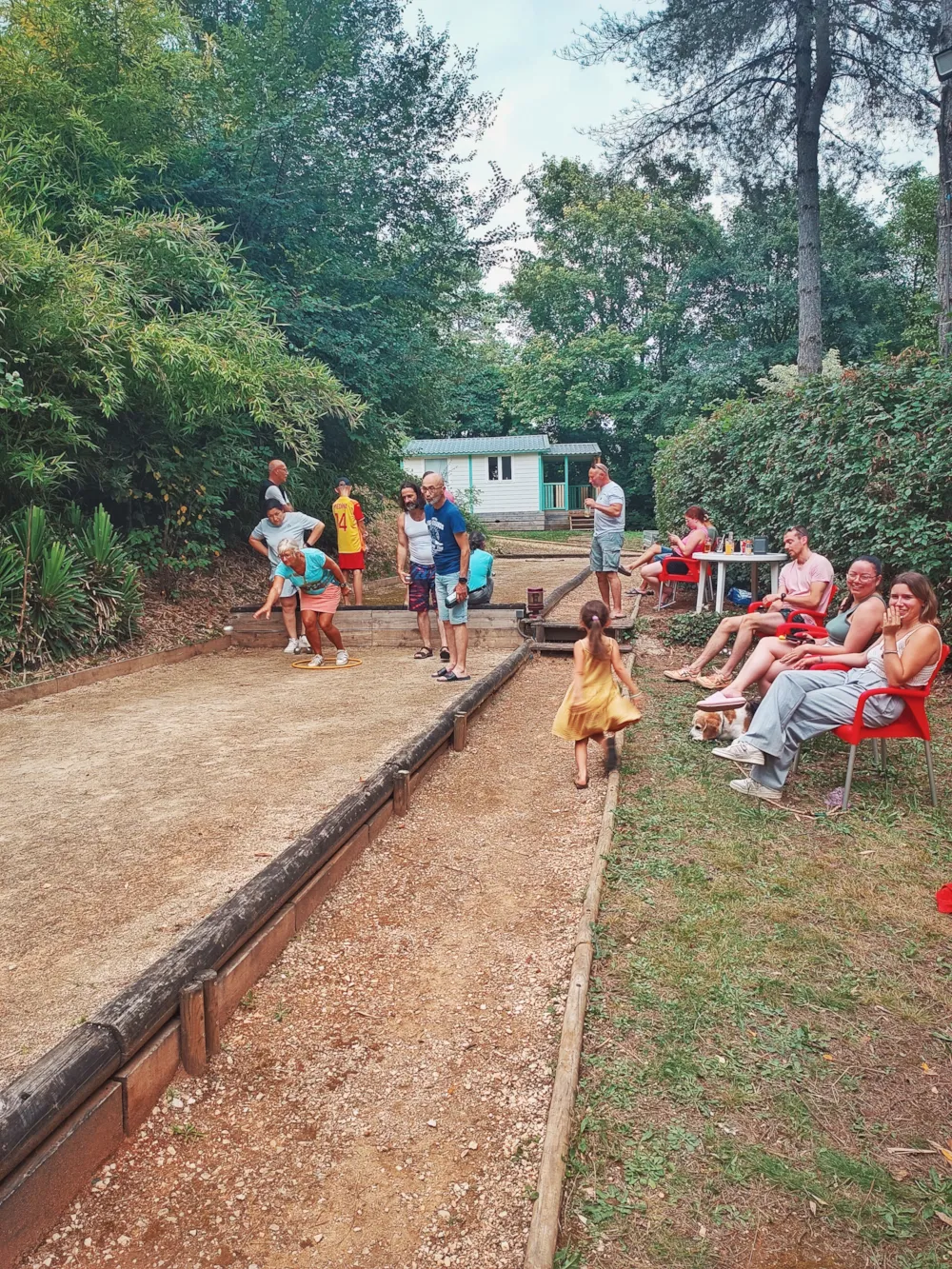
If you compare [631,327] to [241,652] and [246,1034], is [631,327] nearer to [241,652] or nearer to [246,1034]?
[241,652]

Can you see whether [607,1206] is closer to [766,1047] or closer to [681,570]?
[766,1047]

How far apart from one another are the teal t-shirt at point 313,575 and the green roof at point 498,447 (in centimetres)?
2185

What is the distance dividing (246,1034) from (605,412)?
31842 millimetres

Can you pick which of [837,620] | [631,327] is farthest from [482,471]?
[837,620]

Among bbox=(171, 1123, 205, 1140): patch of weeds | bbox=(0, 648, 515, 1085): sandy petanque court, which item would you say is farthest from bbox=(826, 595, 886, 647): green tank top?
bbox=(171, 1123, 205, 1140): patch of weeds

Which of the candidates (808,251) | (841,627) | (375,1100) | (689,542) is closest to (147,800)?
(375,1100)

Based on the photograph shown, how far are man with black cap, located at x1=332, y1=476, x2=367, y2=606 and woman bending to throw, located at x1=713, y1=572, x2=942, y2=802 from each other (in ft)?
19.2

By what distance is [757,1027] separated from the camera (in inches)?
89.5

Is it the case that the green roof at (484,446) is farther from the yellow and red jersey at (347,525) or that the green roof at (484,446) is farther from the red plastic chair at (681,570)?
the red plastic chair at (681,570)

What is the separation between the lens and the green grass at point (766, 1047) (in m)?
1.67

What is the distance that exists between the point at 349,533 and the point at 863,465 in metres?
5.35

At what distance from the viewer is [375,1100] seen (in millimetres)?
2078

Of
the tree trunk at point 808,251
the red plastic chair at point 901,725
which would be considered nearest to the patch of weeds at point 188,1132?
the red plastic chair at point 901,725

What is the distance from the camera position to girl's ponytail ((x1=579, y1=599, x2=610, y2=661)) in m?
4.30
